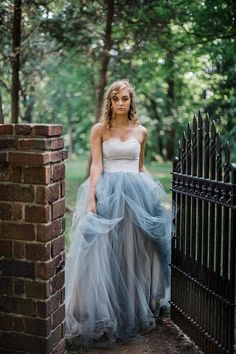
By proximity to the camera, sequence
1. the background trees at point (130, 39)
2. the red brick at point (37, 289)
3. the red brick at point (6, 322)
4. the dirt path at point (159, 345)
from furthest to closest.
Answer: the background trees at point (130, 39) < the dirt path at point (159, 345) < the red brick at point (6, 322) < the red brick at point (37, 289)

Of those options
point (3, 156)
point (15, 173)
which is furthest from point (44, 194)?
point (3, 156)

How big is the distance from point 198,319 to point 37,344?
1282 mm

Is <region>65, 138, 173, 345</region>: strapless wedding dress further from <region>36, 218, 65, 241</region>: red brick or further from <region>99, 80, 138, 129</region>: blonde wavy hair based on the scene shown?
<region>36, 218, 65, 241</region>: red brick

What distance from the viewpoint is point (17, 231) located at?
3.12 meters

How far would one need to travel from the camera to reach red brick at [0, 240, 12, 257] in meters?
3.15

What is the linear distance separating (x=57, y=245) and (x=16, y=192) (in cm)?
46

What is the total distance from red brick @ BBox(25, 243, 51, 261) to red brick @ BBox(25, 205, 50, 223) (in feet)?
0.51

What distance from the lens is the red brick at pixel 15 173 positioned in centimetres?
308

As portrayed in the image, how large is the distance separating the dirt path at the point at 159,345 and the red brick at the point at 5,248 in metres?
1.07

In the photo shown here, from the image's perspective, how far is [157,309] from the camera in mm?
4551

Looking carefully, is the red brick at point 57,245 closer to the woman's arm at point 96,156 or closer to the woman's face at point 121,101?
the woman's arm at point 96,156

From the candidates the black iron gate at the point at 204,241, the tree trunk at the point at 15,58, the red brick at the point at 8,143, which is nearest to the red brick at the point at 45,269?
the red brick at the point at 8,143

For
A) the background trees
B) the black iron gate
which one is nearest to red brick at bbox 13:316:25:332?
the black iron gate

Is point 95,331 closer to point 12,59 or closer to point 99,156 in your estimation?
point 99,156
